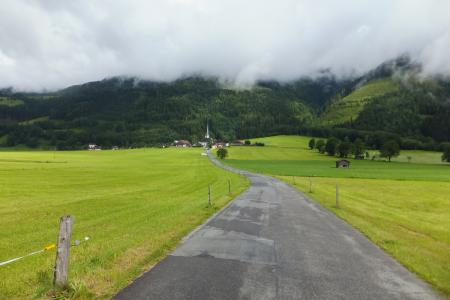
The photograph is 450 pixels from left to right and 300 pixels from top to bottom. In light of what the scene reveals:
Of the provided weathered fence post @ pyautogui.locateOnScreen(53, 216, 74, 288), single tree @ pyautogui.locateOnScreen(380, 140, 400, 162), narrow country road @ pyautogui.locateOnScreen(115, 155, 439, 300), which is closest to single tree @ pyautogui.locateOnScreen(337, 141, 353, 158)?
single tree @ pyautogui.locateOnScreen(380, 140, 400, 162)

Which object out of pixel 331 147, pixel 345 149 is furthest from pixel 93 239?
pixel 331 147

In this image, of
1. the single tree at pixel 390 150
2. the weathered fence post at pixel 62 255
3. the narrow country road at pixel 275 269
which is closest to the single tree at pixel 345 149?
the single tree at pixel 390 150

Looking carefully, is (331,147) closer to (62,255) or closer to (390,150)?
(390,150)

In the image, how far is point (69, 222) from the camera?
9328 mm

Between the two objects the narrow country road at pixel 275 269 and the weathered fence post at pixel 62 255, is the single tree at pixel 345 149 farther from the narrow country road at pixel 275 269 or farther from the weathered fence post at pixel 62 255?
the weathered fence post at pixel 62 255

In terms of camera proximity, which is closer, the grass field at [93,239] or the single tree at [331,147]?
the grass field at [93,239]

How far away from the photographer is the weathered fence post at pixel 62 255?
29.7 feet

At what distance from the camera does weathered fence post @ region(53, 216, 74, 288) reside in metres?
9.05

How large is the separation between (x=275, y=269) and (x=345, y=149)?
167 metres

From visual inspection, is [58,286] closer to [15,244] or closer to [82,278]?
[82,278]

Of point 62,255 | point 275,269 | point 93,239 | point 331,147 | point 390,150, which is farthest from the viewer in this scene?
point 331,147

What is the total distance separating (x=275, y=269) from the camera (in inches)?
452

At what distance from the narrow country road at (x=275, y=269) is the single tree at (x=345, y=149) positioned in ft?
518

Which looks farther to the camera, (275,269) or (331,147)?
(331,147)
